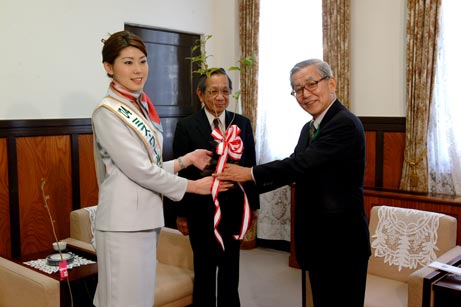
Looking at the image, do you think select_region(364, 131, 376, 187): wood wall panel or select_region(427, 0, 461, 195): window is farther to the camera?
select_region(364, 131, 376, 187): wood wall panel

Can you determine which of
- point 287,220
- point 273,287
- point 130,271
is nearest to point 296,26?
point 287,220

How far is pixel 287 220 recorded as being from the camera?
15.4 feet

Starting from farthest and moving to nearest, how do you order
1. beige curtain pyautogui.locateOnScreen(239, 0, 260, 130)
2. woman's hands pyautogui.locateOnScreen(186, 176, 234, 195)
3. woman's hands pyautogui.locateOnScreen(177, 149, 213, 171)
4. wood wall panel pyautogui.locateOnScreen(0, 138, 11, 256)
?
beige curtain pyautogui.locateOnScreen(239, 0, 260, 130)
wood wall panel pyautogui.locateOnScreen(0, 138, 11, 256)
woman's hands pyautogui.locateOnScreen(177, 149, 213, 171)
woman's hands pyautogui.locateOnScreen(186, 176, 234, 195)

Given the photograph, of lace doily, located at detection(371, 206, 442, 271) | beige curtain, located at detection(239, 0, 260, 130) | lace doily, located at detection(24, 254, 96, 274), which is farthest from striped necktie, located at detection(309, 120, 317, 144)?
beige curtain, located at detection(239, 0, 260, 130)

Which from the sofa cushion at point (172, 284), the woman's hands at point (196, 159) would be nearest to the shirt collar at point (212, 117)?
the woman's hands at point (196, 159)

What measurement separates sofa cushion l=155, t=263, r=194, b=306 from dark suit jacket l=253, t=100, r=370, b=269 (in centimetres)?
101

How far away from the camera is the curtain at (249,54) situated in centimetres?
473

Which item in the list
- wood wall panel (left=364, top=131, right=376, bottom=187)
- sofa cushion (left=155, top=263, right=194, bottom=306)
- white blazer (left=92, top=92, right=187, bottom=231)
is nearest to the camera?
white blazer (left=92, top=92, right=187, bottom=231)

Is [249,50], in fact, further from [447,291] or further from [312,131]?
[447,291]

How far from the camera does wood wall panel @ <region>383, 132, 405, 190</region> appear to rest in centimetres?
390

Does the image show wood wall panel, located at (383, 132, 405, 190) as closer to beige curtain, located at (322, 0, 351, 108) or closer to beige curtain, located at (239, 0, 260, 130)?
beige curtain, located at (322, 0, 351, 108)

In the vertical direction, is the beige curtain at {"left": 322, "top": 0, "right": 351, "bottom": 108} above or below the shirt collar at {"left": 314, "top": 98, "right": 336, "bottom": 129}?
above

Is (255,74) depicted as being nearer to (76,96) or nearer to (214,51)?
(214,51)

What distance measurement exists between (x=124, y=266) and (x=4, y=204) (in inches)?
78.6
